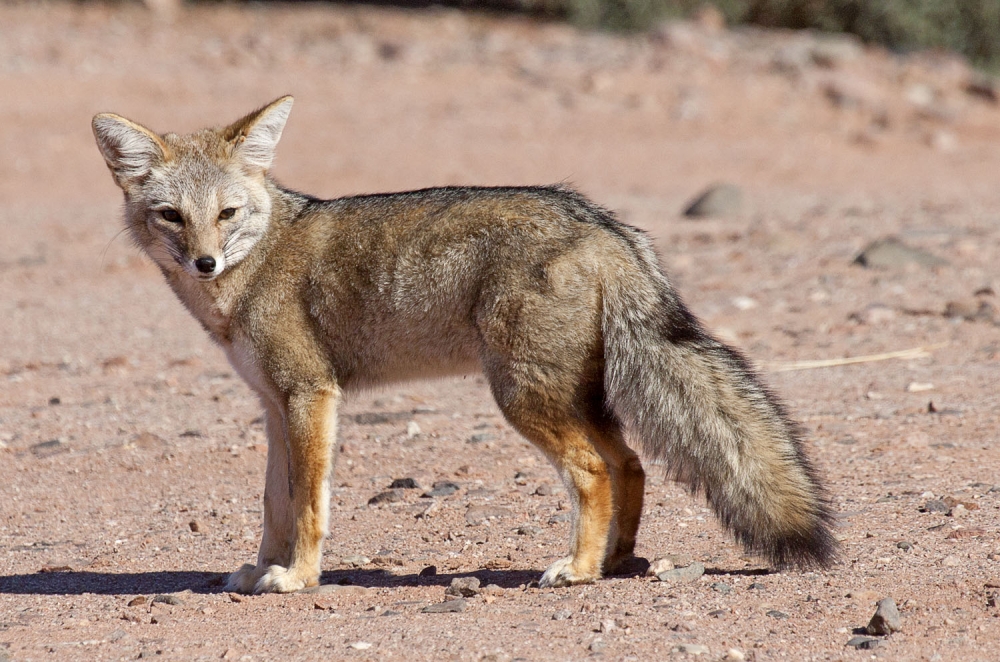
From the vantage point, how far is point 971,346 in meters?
8.45

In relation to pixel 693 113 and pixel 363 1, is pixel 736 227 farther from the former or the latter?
pixel 363 1

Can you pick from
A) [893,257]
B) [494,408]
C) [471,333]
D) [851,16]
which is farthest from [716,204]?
[851,16]

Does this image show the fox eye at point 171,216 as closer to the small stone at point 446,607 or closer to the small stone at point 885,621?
the small stone at point 446,607

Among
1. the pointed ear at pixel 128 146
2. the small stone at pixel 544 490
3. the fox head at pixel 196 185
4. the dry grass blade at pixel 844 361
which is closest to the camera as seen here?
the fox head at pixel 196 185

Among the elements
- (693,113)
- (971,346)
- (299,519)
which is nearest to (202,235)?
(299,519)

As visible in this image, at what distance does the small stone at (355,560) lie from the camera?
554cm

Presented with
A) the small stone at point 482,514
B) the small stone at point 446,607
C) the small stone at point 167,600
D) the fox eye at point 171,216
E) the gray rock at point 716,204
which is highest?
the fox eye at point 171,216

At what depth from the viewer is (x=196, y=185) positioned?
5.43 m

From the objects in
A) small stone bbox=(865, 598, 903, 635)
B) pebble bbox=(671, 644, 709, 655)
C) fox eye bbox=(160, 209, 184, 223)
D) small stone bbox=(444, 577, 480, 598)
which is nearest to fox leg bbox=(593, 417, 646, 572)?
small stone bbox=(444, 577, 480, 598)

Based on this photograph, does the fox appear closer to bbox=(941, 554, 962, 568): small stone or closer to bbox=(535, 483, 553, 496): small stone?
bbox=(941, 554, 962, 568): small stone

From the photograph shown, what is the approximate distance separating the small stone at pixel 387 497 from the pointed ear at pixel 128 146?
74.7 inches

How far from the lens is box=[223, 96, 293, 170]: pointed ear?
5.62 meters

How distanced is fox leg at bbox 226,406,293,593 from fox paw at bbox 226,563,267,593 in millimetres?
79

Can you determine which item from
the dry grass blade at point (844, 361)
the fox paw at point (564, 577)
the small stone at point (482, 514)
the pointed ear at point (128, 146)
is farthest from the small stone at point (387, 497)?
the dry grass blade at point (844, 361)
